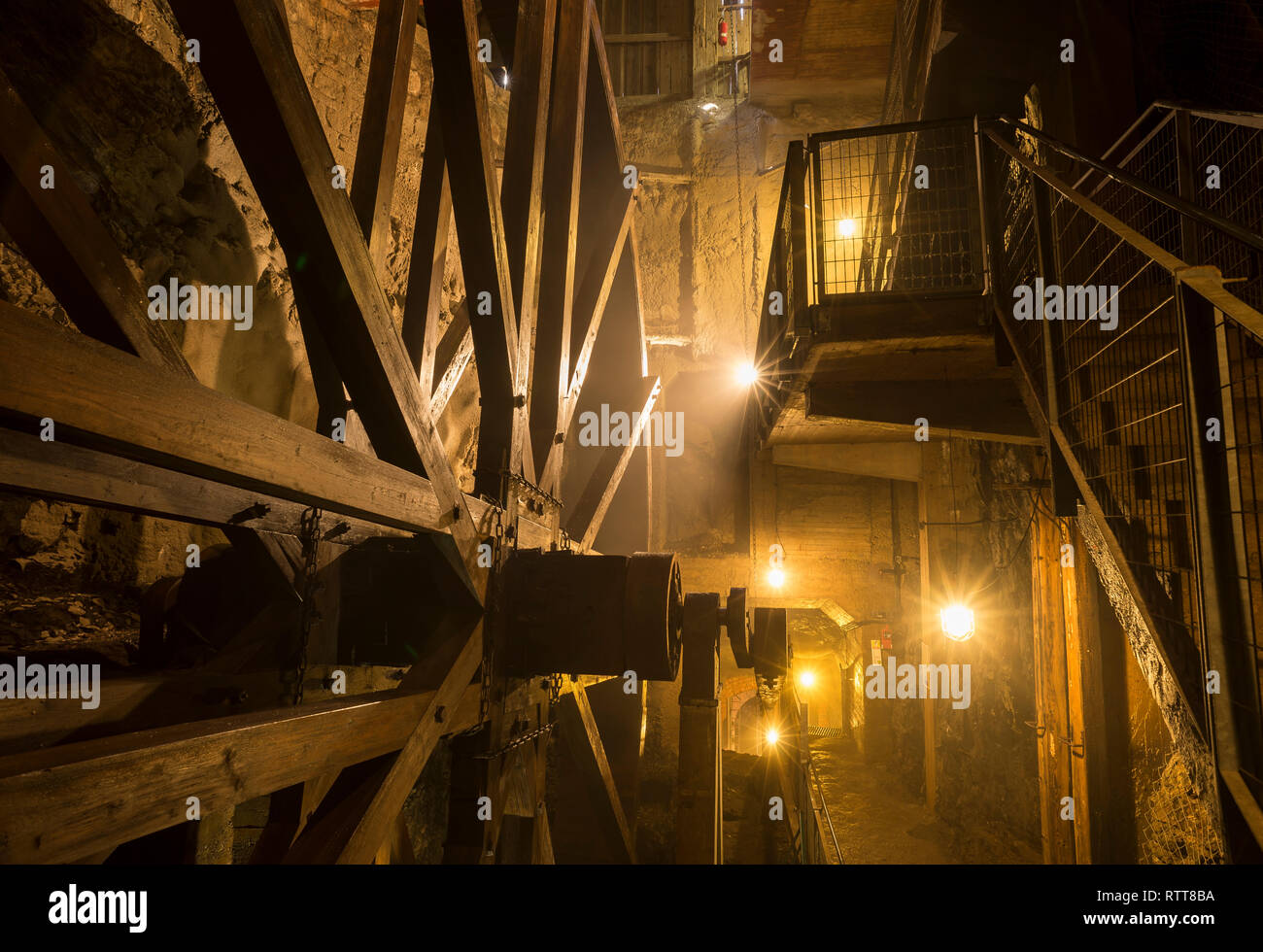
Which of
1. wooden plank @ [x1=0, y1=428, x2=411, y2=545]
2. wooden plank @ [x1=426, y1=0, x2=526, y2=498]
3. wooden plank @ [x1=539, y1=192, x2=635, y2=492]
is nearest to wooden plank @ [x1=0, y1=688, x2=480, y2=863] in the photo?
wooden plank @ [x1=0, y1=428, x2=411, y2=545]

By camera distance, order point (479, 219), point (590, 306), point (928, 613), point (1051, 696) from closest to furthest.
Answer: point (479, 219)
point (590, 306)
point (1051, 696)
point (928, 613)

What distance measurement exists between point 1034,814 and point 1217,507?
603cm

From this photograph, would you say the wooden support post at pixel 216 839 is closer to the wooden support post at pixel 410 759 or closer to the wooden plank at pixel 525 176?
the wooden support post at pixel 410 759

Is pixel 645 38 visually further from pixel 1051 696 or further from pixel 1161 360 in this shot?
pixel 1051 696

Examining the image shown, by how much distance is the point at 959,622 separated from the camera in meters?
A: 7.61

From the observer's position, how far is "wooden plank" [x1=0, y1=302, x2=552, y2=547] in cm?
83

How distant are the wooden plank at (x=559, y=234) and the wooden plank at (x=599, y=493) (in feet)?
2.99

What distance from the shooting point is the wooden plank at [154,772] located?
2.87 feet
